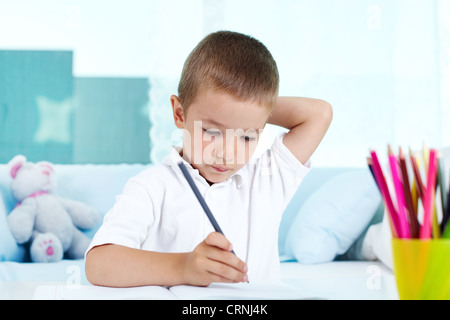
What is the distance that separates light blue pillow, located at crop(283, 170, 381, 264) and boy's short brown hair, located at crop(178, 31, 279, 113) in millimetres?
729

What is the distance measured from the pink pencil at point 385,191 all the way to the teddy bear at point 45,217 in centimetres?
126

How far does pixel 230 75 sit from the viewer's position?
707mm

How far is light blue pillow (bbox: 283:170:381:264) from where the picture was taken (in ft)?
4.55

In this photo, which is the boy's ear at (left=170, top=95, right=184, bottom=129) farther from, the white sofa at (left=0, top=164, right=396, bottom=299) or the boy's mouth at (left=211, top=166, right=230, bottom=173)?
the white sofa at (left=0, top=164, right=396, bottom=299)

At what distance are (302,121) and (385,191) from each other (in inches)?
18.6

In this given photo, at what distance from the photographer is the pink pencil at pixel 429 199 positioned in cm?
39

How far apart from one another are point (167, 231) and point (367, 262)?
828 millimetres

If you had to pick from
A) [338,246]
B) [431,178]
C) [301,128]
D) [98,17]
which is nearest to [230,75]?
[301,128]

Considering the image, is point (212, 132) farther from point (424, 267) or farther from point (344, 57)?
point (344, 57)

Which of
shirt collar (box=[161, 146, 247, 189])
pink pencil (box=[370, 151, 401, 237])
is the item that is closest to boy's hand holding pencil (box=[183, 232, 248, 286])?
pink pencil (box=[370, 151, 401, 237])

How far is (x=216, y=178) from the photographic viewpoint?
2.55ft

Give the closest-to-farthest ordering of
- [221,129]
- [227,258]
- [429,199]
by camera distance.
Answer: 1. [429,199]
2. [227,258]
3. [221,129]

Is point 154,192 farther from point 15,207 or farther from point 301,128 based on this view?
point 15,207

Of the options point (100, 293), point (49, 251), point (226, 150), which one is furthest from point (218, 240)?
point (49, 251)
